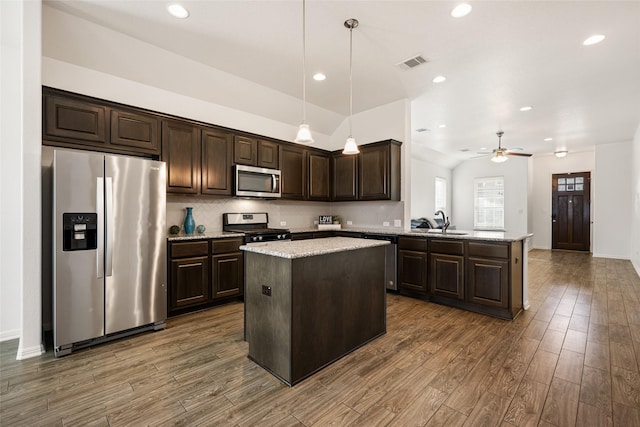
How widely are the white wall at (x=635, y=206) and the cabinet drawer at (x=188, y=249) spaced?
8.09m

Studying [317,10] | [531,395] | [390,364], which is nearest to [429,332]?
[390,364]

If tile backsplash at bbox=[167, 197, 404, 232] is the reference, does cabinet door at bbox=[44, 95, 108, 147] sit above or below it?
above

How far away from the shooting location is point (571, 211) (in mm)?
8789

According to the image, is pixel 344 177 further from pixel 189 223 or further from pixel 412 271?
pixel 189 223

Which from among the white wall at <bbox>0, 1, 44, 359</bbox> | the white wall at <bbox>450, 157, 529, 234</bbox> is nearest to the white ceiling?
the white wall at <bbox>0, 1, 44, 359</bbox>

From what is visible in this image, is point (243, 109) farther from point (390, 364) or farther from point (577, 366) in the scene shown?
point (577, 366)

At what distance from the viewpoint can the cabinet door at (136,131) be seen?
10.5ft

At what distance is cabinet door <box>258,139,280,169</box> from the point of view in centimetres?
457

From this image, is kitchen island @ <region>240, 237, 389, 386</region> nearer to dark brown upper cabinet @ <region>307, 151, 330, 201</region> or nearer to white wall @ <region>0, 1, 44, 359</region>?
white wall @ <region>0, 1, 44, 359</region>

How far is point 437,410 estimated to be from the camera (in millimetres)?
1861

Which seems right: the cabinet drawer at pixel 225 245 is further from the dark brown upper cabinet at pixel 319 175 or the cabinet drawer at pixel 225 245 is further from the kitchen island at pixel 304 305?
the dark brown upper cabinet at pixel 319 175

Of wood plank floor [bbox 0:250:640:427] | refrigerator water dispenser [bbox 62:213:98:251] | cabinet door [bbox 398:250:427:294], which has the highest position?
refrigerator water dispenser [bbox 62:213:98:251]

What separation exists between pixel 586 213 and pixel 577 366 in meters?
8.55

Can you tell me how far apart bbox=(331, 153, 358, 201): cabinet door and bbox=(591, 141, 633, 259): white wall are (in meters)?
7.03
